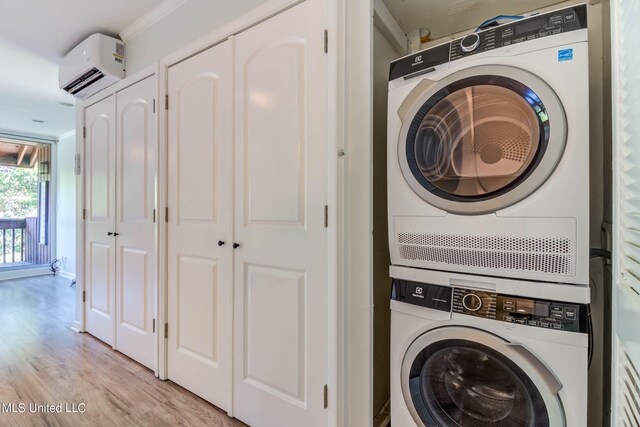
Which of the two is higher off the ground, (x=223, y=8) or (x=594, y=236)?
(x=223, y=8)

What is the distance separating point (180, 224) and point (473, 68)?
1.75 m

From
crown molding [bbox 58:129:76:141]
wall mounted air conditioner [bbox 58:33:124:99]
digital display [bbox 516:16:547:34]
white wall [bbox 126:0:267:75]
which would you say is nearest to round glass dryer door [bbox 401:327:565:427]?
digital display [bbox 516:16:547:34]

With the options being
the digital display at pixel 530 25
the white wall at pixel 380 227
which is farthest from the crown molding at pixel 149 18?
the digital display at pixel 530 25

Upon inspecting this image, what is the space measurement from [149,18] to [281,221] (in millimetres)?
1838

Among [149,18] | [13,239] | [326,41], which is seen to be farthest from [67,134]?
[326,41]

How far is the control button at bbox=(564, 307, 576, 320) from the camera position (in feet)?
2.93

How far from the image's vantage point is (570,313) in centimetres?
90

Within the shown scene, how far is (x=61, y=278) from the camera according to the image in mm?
5027

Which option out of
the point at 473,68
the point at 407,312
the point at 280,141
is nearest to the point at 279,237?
the point at 280,141

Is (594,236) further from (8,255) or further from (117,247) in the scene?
(8,255)

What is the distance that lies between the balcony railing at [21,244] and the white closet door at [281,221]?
5815 millimetres

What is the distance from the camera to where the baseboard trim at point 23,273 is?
4831 millimetres

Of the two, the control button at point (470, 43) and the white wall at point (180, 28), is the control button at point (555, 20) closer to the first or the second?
the control button at point (470, 43)

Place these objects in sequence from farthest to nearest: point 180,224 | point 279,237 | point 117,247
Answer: point 117,247 → point 180,224 → point 279,237
